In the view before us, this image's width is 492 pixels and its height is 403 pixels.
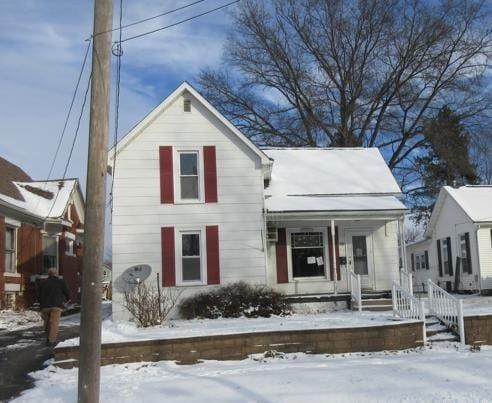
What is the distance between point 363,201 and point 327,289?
10.2ft

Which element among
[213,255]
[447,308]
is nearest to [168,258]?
[213,255]

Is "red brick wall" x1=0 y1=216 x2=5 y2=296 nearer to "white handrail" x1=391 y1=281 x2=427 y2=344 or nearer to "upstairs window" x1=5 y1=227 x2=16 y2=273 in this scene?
"upstairs window" x1=5 y1=227 x2=16 y2=273

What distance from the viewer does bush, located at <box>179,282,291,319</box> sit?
16578 mm

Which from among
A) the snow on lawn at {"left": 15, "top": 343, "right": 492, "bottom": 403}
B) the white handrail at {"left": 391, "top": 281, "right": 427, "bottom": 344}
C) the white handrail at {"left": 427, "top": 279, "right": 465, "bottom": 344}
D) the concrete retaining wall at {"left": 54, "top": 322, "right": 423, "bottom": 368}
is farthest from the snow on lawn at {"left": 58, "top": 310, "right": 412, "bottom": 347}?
the white handrail at {"left": 427, "top": 279, "right": 465, "bottom": 344}

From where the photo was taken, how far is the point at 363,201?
19797 mm

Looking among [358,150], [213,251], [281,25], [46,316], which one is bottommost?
[46,316]

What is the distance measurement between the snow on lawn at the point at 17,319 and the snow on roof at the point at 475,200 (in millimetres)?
16880

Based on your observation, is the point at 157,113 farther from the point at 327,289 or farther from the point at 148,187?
the point at 327,289

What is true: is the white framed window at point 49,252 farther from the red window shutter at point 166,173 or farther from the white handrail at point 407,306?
the white handrail at point 407,306

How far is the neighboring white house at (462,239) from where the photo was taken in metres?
24.0

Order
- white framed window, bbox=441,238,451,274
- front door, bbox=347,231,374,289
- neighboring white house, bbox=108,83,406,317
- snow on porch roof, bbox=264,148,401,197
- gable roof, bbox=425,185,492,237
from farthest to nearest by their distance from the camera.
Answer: white framed window, bbox=441,238,451,274 < gable roof, bbox=425,185,492,237 < snow on porch roof, bbox=264,148,401,197 < front door, bbox=347,231,374,289 < neighboring white house, bbox=108,83,406,317

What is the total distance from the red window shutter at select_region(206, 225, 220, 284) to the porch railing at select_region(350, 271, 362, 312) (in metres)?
4.04

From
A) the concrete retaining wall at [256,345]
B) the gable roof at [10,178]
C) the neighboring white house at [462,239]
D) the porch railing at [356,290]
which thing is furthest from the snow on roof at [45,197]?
the neighboring white house at [462,239]

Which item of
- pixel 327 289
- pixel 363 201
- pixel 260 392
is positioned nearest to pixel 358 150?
pixel 363 201
